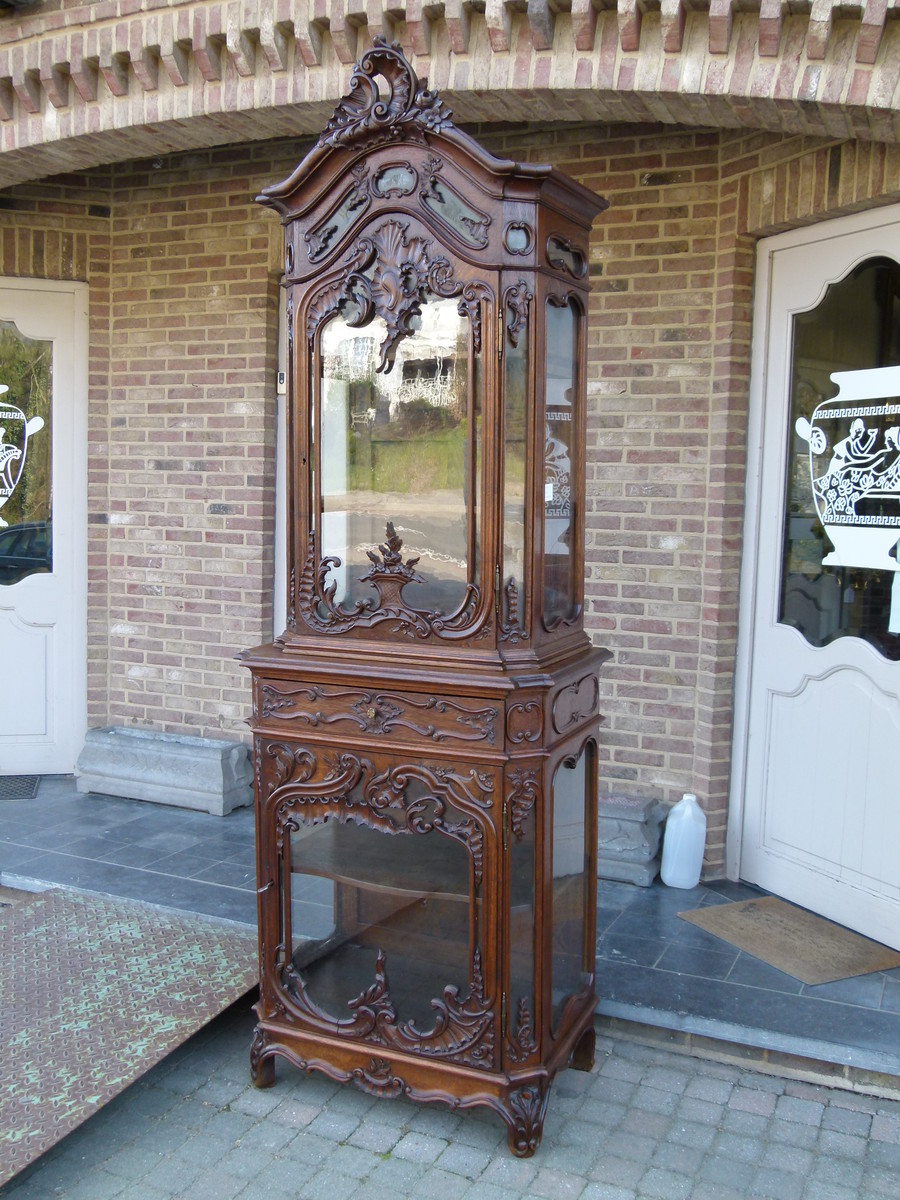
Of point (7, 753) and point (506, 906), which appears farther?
point (7, 753)

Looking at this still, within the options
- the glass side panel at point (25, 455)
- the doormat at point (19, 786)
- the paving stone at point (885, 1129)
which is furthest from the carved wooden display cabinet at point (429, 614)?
the glass side panel at point (25, 455)

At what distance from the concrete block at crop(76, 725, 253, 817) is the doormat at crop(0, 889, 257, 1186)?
44.8 inches

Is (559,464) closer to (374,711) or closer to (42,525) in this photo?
(374,711)

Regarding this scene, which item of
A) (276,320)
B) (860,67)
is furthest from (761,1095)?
(276,320)

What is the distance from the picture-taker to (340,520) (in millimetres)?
3123

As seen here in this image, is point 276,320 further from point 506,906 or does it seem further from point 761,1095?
point 761,1095

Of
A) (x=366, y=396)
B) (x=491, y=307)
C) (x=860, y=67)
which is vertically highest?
(x=860, y=67)

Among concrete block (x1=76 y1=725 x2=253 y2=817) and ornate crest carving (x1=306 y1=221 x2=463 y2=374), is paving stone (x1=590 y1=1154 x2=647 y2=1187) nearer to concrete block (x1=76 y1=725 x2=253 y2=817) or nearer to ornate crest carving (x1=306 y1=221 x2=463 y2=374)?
ornate crest carving (x1=306 y1=221 x2=463 y2=374)

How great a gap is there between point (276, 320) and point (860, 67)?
3.14 metres

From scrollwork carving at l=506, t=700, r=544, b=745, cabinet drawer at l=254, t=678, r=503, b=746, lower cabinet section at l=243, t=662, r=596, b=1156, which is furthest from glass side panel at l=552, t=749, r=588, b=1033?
cabinet drawer at l=254, t=678, r=503, b=746

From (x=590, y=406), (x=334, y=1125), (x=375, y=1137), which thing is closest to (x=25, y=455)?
(x=590, y=406)

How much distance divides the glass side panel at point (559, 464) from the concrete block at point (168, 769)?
2867 mm

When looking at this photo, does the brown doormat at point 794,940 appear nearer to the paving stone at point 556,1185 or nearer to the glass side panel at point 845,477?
the glass side panel at point 845,477

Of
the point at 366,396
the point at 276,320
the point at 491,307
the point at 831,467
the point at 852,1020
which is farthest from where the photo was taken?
the point at 276,320
